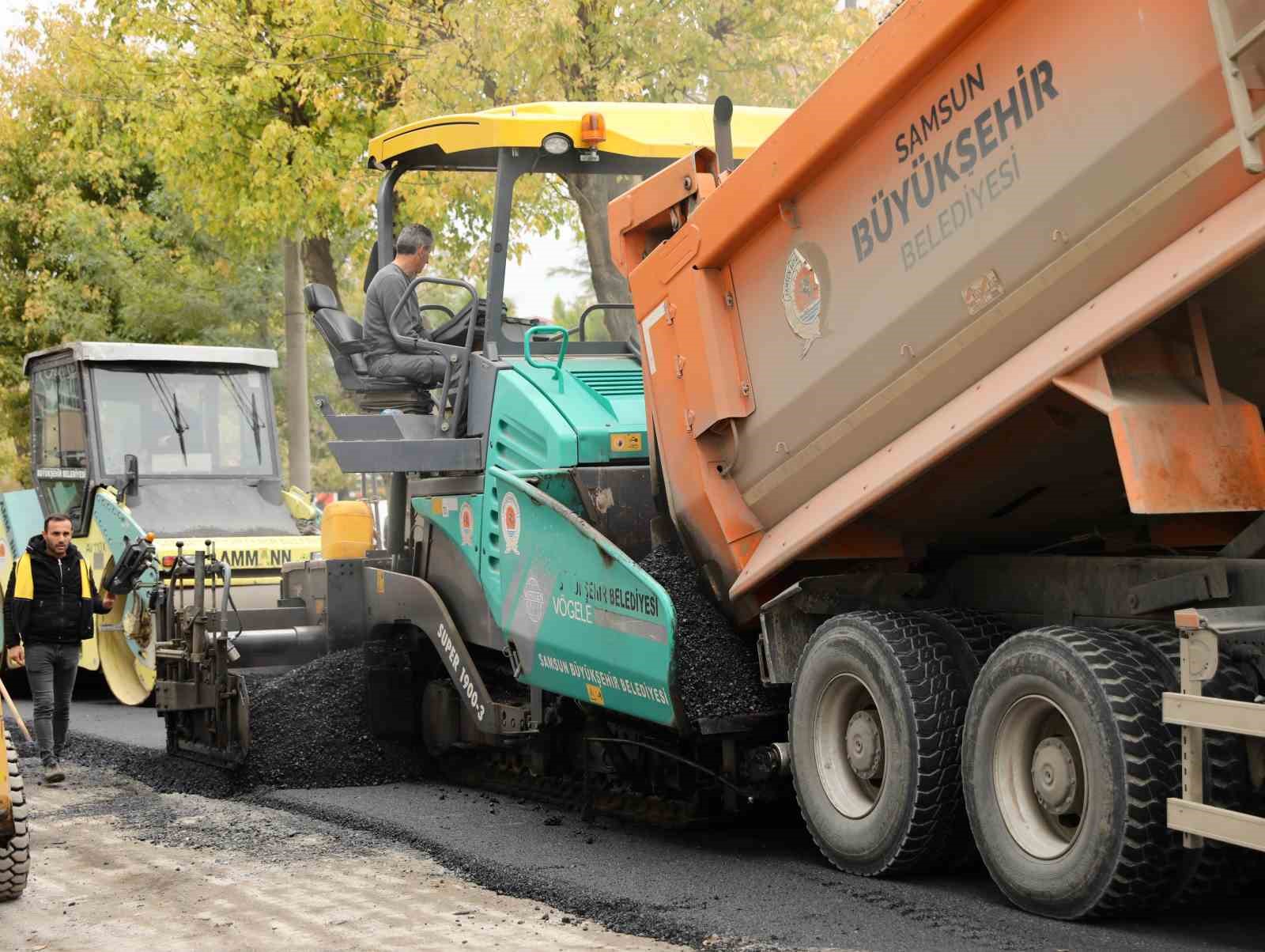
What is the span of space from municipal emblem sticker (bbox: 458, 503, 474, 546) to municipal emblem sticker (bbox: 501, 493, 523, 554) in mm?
350

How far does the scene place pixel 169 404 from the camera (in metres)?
14.1

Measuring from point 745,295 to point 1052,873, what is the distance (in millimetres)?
2320

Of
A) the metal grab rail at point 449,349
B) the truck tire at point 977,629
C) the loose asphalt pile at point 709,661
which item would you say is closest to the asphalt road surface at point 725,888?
the loose asphalt pile at point 709,661

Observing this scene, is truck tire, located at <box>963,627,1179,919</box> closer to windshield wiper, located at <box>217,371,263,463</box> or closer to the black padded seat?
the black padded seat

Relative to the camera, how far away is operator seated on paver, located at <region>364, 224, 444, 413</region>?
8242 millimetres

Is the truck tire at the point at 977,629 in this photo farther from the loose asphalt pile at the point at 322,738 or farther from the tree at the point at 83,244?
the tree at the point at 83,244

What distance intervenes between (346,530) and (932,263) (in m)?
4.83

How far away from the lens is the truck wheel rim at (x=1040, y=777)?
515 cm

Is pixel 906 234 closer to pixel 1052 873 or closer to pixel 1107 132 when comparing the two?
pixel 1107 132

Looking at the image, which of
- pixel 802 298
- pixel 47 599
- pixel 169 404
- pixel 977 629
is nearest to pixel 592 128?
pixel 802 298

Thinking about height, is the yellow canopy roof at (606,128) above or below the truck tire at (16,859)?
above


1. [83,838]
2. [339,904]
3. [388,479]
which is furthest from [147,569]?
[339,904]

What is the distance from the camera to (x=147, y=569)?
12219mm

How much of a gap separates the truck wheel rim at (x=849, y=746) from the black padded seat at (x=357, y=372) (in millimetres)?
3019
